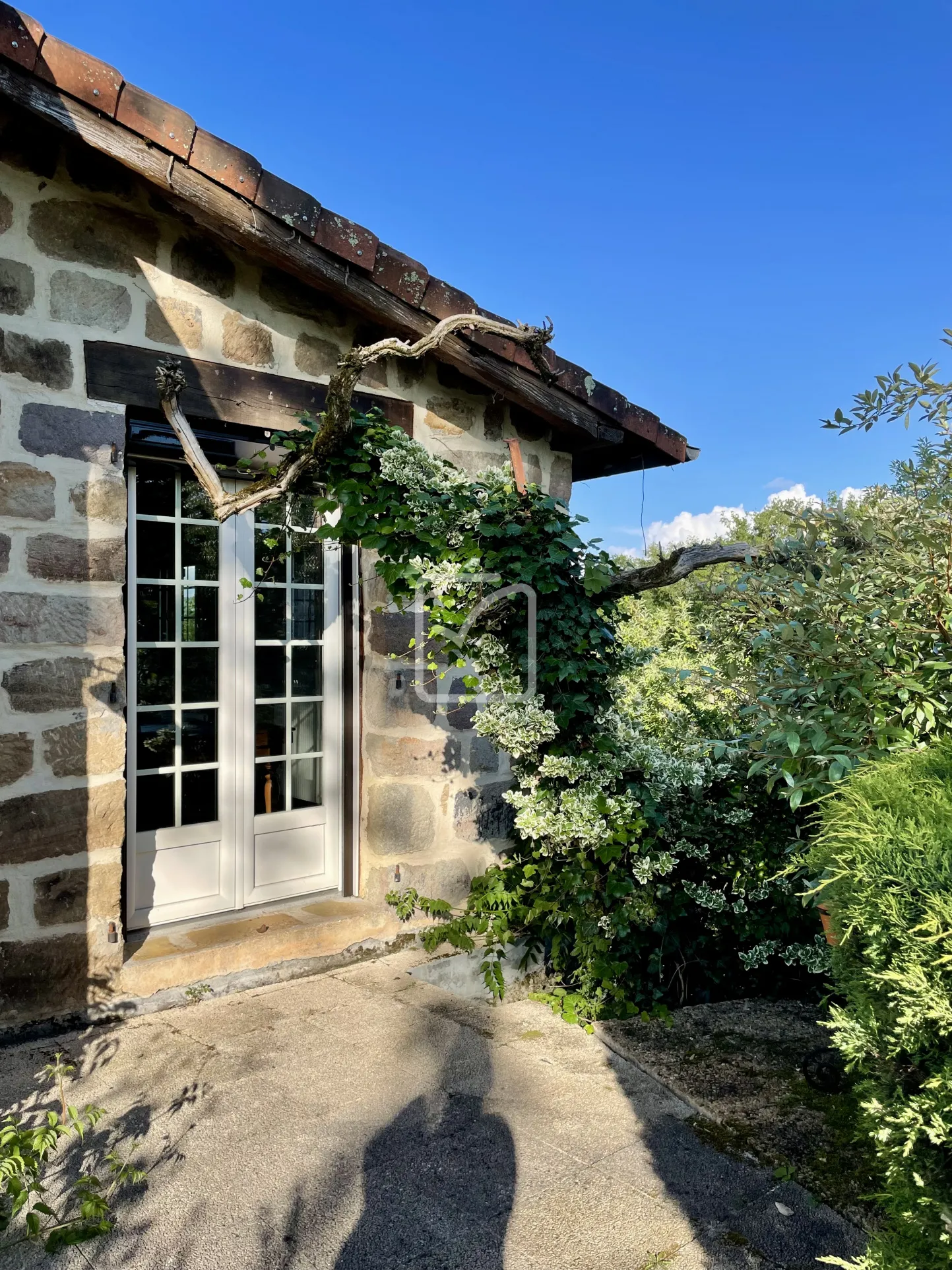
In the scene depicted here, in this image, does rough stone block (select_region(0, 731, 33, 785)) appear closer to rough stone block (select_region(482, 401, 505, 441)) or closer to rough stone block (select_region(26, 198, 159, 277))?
rough stone block (select_region(26, 198, 159, 277))

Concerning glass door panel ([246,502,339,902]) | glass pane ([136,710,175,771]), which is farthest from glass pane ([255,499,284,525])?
glass pane ([136,710,175,771])

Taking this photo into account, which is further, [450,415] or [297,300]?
[450,415]

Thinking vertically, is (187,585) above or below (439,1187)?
above

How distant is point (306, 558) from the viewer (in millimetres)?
4266

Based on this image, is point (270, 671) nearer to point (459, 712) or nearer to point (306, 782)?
point (306, 782)

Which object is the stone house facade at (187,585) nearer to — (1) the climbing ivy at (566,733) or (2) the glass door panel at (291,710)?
(2) the glass door panel at (291,710)

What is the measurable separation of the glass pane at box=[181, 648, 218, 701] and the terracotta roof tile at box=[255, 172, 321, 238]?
184 centimetres

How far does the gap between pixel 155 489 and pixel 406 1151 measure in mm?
2785

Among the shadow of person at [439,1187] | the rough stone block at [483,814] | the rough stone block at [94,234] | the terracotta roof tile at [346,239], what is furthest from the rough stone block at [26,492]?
the shadow of person at [439,1187]

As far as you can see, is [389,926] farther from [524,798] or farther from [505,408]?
[505,408]

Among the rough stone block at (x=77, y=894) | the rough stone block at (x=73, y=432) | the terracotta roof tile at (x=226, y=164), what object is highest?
the terracotta roof tile at (x=226, y=164)

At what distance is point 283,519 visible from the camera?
3.49m

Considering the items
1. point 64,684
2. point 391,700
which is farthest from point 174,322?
point 391,700

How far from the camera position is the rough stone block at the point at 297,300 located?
390 cm
